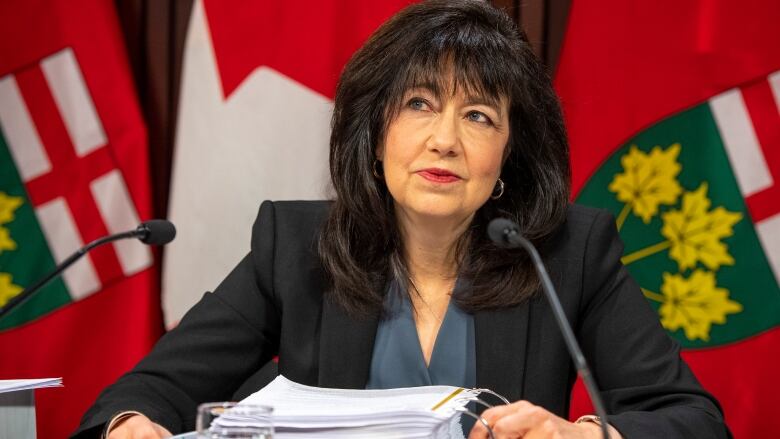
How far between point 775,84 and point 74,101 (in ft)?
6.58

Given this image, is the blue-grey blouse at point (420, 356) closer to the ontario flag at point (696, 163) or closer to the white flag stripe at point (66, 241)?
the ontario flag at point (696, 163)

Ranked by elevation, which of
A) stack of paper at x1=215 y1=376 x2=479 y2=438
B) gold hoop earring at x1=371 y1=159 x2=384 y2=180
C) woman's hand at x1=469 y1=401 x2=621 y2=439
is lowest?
woman's hand at x1=469 y1=401 x2=621 y2=439

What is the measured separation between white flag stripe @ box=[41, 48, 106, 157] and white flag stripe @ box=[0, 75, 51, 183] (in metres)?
0.10

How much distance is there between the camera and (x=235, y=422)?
3.65 ft

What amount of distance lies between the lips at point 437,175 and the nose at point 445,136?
34mm

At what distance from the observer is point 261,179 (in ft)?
9.02

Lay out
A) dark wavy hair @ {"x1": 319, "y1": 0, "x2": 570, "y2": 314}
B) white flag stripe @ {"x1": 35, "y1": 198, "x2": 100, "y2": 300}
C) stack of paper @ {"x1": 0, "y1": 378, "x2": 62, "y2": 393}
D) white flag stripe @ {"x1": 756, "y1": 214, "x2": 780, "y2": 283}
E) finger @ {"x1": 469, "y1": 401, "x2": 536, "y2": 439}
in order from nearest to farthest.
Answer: finger @ {"x1": 469, "y1": 401, "x2": 536, "y2": 439}
stack of paper @ {"x1": 0, "y1": 378, "x2": 62, "y2": 393}
dark wavy hair @ {"x1": 319, "y1": 0, "x2": 570, "y2": 314}
white flag stripe @ {"x1": 756, "y1": 214, "x2": 780, "y2": 283}
white flag stripe @ {"x1": 35, "y1": 198, "x2": 100, "y2": 300}

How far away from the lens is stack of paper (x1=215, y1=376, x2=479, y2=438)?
118 centimetres

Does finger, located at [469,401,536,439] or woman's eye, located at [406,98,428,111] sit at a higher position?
woman's eye, located at [406,98,428,111]

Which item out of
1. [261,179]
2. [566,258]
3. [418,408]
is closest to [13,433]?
[418,408]

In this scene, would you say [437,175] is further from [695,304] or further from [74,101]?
[74,101]

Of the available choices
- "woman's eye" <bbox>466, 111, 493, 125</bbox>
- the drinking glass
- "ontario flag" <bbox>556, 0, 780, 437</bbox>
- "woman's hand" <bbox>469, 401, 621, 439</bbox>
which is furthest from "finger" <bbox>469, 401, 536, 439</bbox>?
"ontario flag" <bbox>556, 0, 780, 437</bbox>

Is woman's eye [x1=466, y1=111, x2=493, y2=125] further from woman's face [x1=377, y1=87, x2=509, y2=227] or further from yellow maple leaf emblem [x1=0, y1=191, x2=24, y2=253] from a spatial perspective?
yellow maple leaf emblem [x1=0, y1=191, x2=24, y2=253]

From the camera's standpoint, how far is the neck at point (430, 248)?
75.7 inches
